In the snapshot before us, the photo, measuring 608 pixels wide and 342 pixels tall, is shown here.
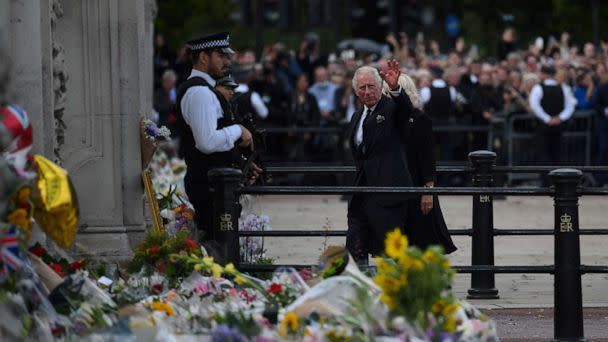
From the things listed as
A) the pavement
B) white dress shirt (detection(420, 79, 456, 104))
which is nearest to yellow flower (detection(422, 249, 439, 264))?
the pavement

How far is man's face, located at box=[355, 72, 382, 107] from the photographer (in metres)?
11.7

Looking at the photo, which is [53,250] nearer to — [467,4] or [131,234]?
[131,234]

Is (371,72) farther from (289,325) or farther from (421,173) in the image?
(289,325)

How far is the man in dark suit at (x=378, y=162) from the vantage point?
1162cm

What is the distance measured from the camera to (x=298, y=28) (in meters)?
46.0

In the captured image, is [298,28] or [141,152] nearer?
[141,152]

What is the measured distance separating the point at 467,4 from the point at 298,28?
4.74 m

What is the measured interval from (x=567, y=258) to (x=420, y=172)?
1.89 metres

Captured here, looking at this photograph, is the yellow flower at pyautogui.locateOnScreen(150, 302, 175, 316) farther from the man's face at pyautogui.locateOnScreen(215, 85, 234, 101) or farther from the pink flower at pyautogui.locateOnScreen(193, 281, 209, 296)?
the man's face at pyautogui.locateOnScreen(215, 85, 234, 101)

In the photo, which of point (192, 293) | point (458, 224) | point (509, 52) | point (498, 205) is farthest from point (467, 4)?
point (192, 293)

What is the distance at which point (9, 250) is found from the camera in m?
7.44

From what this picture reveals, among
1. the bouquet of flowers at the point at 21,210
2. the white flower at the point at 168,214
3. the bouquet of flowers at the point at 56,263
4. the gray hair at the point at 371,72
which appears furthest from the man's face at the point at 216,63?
the bouquet of flowers at the point at 21,210

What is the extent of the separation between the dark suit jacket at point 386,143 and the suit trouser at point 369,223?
13 centimetres

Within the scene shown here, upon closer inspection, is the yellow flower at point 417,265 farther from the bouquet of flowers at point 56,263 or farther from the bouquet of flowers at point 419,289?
the bouquet of flowers at point 56,263
